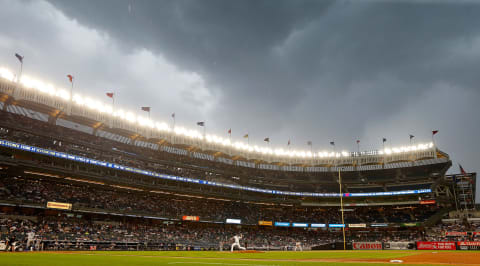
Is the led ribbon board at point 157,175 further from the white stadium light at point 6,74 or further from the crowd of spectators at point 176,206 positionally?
A: the white stadium light at point 6,74

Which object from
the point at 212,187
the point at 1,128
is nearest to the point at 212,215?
the point at 212,187

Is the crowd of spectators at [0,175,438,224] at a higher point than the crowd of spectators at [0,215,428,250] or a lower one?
higher

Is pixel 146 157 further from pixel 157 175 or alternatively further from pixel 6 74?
pixel 6 74

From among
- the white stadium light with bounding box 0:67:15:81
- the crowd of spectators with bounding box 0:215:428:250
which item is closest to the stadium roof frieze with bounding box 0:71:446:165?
the white stadium light with bounding box 0:67:15:81

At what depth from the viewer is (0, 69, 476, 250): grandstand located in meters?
45.0

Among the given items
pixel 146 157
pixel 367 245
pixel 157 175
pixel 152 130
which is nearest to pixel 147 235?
pixel 157 175

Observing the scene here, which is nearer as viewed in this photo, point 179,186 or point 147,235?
point 147,235

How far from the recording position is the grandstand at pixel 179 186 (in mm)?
45000

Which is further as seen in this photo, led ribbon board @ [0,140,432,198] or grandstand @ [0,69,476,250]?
grandstand @ [0,69,476,250]

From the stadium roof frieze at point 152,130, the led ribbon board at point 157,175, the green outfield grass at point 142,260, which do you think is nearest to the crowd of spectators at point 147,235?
the led ribbon board at point 157,175

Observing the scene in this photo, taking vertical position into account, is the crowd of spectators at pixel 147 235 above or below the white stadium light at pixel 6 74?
below

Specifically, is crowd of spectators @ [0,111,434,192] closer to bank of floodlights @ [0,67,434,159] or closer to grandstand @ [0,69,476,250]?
grandstand @ [0,69,476,250]

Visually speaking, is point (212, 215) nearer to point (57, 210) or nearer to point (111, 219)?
point (111, 219)

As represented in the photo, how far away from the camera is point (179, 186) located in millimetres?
63094
